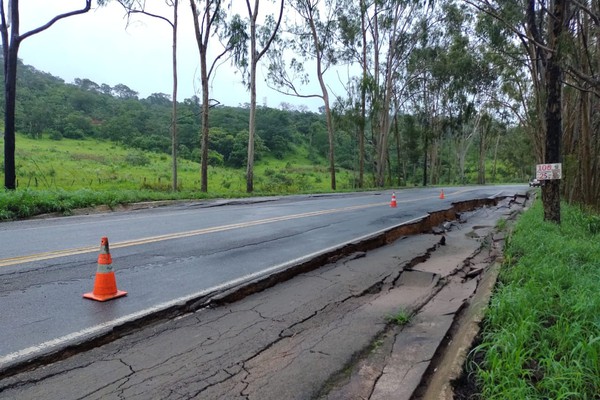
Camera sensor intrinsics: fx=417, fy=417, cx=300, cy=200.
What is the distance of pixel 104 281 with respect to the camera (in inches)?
165

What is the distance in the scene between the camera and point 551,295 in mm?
4172

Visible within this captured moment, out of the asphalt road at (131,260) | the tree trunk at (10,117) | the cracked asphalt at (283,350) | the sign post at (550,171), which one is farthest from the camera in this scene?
the tree trunk at (10,117)

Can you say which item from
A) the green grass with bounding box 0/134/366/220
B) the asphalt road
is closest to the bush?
the green grass with bounding box 0/134/366/220

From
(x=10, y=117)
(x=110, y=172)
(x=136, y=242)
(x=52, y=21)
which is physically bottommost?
(x=136, y=242)

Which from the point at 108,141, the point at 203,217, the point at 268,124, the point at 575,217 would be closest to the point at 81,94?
the point at 108,141

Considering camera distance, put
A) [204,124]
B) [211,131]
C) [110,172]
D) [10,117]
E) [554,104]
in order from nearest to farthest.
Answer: [554,104] < [10,117] < [204,124] < [110,172] < [211,131]

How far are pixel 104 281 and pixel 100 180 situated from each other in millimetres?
21665

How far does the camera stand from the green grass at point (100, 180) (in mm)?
11156

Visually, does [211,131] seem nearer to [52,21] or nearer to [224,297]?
[52,21]

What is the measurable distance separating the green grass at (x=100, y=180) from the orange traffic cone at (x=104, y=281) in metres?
7.19

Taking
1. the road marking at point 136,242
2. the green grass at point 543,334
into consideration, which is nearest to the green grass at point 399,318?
the green grass at point 543,334

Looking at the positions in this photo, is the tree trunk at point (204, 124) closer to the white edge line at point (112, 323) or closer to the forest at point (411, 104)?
the forest at point (411, 104)

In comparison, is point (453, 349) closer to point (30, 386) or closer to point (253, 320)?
point (253, 320)

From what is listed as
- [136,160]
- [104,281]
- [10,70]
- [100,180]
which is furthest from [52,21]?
[136,160]
